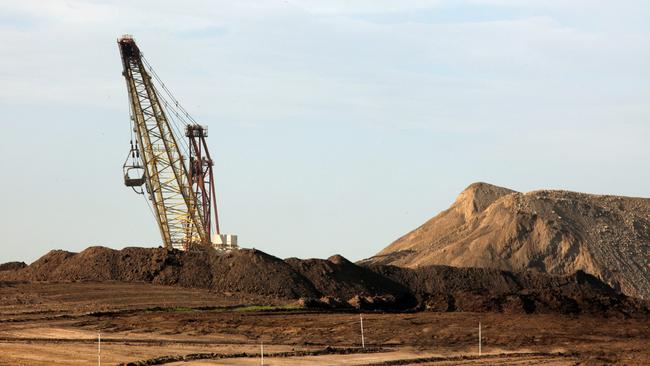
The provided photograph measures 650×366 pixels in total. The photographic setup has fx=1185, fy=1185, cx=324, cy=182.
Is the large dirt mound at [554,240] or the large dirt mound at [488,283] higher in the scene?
the large dirt mound at [554,240]

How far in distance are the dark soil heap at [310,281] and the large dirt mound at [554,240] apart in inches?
669

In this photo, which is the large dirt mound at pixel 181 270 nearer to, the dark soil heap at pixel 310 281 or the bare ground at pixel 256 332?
the dark soil heap at pixel 310 281

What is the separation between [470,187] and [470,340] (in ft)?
219

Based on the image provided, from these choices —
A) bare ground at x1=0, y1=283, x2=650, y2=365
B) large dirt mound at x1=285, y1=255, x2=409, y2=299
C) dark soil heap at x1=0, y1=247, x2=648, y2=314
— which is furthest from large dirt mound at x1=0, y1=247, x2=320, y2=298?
bare ground at x1=0, y1=283, x2=650, y2=365

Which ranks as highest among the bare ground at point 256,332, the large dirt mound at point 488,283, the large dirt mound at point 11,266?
the large dirt mound at point 11,266

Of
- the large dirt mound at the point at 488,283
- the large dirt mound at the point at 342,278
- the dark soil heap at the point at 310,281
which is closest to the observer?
the dark soil heap at the point at 310,281

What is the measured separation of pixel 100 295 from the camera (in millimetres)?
58812

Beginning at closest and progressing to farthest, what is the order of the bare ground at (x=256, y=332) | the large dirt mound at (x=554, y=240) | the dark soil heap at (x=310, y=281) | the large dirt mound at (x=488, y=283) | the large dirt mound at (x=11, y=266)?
the bare ground at (x=256, y=332) → the dark soil heap at (x=310, y=281) → the large dirt mound at (x=488, y=283) → the large dirt mound at (x=11, y=266) → the large dirt mound at (x=554, y=240)

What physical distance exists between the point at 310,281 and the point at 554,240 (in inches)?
1274

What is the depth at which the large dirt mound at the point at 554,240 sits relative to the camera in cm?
9081

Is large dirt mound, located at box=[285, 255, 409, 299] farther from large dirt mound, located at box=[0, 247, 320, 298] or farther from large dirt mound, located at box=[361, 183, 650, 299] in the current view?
large dirt mound, located at box=[361, 183, 650, 299]

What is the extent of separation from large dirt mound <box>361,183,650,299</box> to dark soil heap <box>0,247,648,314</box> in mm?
16982

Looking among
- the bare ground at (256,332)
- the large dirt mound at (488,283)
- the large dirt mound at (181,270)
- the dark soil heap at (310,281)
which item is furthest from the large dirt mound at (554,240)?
the bare ground at (256,332)

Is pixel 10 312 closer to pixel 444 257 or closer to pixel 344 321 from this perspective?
pixel 344 321
